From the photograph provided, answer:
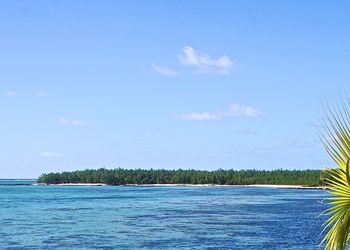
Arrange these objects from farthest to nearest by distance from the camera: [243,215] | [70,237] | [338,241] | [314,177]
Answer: [314,177]
[243,215]
[70,237]
[338,241]

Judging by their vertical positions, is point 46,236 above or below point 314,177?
below

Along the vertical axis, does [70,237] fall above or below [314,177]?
below

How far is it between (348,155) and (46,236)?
46832mm

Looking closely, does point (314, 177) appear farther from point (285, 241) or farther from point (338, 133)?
point (338, 133)

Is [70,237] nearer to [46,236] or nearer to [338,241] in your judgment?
[46,236]

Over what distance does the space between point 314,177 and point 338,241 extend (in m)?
195

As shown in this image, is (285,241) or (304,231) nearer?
(285,241)

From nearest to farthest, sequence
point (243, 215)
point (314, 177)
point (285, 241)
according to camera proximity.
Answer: point (285, 241)
point (243, 215)
point (314, 177)

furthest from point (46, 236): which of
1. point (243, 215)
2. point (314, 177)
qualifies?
point (314, 177)

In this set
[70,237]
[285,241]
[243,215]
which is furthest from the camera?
[243,215]

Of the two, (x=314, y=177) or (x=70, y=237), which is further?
(x=314, y=177)

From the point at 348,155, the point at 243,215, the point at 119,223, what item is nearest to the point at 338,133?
the point at 348,155

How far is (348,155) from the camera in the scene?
477 cm

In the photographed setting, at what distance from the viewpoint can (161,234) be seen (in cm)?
5066
